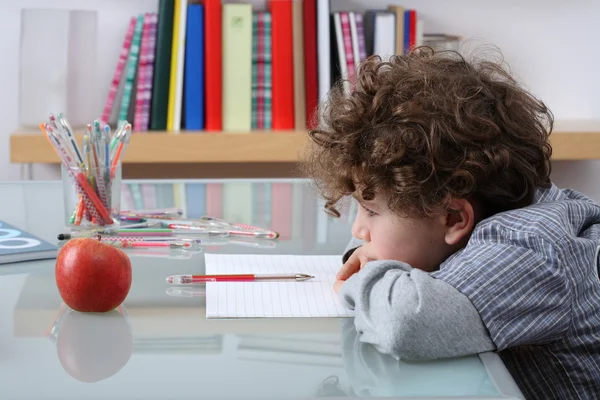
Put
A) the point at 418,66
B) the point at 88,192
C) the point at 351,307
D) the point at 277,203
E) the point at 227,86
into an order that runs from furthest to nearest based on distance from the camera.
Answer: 1. the point at 227,86
2. the point at 277,203
3. the point at 88,192
4. the point at 418,66
5. the point at 351,307

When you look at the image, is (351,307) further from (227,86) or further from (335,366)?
(227,86)

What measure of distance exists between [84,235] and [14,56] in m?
1.78

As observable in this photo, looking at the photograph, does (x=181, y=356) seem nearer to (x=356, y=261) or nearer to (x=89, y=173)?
(x=356, y=261)

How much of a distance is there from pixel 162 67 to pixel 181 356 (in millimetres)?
1974

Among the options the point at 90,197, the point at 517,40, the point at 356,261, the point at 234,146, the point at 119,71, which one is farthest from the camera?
the point at 517,40

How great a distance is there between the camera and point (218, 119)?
2641 millimetres

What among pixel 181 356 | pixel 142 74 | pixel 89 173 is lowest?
pixel 181 356

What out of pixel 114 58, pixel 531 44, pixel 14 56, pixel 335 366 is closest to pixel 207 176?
pixel 114 58

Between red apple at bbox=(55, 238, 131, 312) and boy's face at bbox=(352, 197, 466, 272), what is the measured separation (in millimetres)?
291

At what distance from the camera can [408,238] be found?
0.98 metres

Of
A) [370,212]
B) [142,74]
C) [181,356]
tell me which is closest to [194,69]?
[142,74]

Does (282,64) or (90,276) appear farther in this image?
(282,64)

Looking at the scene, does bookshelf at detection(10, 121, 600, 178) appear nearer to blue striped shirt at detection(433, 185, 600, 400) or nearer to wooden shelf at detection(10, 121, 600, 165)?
wooden shelf at detection(10, 121, 600, 165)

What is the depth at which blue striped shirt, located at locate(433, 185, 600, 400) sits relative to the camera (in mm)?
805
